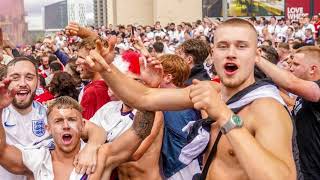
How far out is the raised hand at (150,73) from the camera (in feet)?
12.9

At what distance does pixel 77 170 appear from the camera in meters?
3.87

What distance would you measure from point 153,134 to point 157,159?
0.36 meters

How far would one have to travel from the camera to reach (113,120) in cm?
470

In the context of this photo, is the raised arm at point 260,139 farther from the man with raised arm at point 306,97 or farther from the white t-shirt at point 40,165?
the man with raised arm at point 306,97

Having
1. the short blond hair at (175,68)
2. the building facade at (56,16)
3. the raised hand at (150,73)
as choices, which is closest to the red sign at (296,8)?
the building facade at (56,16)

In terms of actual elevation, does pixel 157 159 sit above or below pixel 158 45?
below

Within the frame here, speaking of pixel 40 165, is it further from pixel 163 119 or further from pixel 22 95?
pixel 163 119

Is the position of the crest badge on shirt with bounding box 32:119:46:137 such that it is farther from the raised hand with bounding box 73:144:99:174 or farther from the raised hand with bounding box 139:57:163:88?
the raised hand with bounding box 139:57:163:88

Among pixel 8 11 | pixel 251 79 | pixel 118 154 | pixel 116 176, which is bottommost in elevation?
pixel 116 176

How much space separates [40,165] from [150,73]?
949 mm

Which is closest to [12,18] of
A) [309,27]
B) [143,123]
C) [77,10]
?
[143,123]

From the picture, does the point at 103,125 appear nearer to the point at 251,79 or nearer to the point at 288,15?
the point at 251,79

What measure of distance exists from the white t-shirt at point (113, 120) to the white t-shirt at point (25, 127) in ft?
1.40

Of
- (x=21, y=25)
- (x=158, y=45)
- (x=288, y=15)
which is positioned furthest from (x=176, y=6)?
(x=21, y=25)
